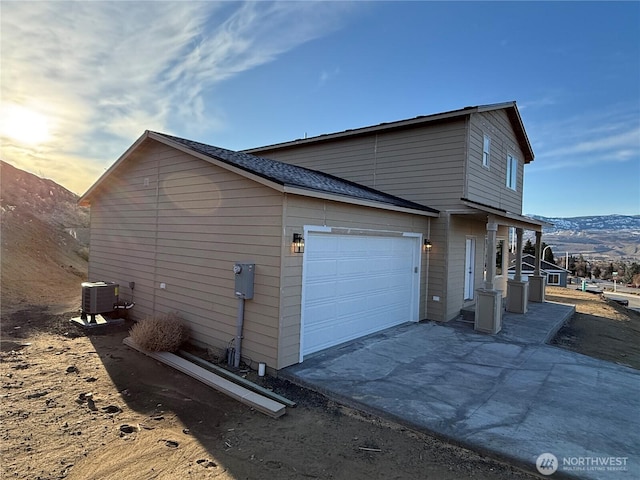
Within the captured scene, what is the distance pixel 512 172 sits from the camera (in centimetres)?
1228

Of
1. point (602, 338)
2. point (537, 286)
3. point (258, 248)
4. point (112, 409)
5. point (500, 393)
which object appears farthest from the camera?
point (537, 286)

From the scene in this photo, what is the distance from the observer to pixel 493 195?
418 inches

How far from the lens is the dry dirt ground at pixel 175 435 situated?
3090 millimetres

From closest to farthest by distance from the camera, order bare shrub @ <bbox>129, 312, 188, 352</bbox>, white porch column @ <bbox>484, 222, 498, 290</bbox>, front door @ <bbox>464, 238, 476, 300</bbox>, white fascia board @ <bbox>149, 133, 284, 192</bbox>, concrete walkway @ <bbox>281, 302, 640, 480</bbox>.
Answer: concrete walkway @ <bbox>281, 302, 640, 480</bbox>
white fascia board @ <bbox>149, 133, 284, 192</bbox>
bare shrub @ <bbox>129, 312, 188, 352</bbox>
white porch column @ <bbox>484, 222, 498, 290</bbox>
front door @ <bbox>464, 238, 476, 300</bbox>

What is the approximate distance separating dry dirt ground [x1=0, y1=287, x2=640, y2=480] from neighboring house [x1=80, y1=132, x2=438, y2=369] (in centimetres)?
121

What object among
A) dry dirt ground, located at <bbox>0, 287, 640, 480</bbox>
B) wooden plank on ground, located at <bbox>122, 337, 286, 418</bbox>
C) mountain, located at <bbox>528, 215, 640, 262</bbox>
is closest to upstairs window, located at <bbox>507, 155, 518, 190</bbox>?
dry dirt ground, located at <bbox>0, 287, 640, 480</bbox>

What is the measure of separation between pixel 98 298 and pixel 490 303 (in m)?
8.96

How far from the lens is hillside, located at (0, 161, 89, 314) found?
11281mm

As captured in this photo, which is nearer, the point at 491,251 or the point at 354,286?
the point at 354,286

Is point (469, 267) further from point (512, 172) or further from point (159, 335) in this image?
point (159, 335)

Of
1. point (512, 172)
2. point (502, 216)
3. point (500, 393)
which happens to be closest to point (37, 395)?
point (500, 393)

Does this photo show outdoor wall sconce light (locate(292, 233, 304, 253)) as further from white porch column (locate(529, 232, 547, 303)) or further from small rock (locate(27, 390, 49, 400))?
white porch column (locate(529, 232, 547, 303))

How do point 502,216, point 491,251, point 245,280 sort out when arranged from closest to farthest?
point 245,280 < point 491,251 < point 502,216

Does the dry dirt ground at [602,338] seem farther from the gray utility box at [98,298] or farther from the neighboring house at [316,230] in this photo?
the gray utility box at [98,298]
